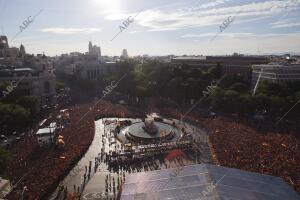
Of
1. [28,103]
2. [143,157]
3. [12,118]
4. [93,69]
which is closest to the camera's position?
[143,157]

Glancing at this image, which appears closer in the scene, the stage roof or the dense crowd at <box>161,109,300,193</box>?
the stage roof

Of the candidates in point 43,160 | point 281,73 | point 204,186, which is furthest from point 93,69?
point 204,186

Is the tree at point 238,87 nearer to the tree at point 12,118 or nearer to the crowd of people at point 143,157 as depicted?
the crowd of people at point 143,157

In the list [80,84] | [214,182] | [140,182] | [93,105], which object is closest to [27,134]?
[93,105]

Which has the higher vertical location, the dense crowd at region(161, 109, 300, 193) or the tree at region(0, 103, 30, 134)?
the tree at region(0, 103, 30, 134)

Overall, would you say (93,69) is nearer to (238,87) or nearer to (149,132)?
(238,87)

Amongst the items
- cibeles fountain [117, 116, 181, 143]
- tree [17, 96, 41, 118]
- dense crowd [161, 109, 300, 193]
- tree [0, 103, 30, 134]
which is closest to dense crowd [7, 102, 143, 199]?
tree [0, 103, 30, 134]

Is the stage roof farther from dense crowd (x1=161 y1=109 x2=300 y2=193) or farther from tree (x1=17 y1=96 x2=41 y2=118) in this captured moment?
tree (x1=17 y1=96 x2=41 y2=118)
